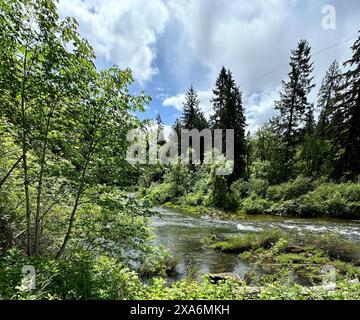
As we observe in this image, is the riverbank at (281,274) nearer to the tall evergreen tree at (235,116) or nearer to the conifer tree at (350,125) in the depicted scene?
the conifer tree at (350,125)

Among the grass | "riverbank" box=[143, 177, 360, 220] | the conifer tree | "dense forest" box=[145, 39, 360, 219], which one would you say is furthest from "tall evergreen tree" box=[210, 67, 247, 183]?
the grass

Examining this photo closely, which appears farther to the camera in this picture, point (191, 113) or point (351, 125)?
point (191, 113)

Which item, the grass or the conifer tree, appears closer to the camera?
the grass

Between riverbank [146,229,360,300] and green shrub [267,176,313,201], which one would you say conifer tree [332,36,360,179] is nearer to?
green shrub [267,176,313,201]

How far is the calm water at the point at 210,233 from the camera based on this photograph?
28.3 feet

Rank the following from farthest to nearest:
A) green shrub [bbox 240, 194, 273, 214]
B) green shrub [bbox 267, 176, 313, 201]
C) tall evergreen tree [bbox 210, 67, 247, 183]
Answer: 1. tall evergreen tree [bbox 210, 67, 247, 183]
2. green shrub [bbox 267, 176, 313, 201]
3. green shrub [bbox 240, 194, 273, 214]

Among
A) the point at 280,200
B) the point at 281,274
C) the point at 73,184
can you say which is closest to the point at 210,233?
the point at 281,274

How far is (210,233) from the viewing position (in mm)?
13281

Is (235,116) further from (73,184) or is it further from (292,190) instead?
(73,184)

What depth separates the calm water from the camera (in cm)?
862

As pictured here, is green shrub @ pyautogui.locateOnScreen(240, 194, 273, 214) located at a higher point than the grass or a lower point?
higher

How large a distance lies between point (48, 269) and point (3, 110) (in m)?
2.42

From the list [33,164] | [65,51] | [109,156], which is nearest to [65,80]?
[65,51]

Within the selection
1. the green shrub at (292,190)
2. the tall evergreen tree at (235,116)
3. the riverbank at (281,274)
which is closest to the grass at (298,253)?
the riverbank at (281,274)
